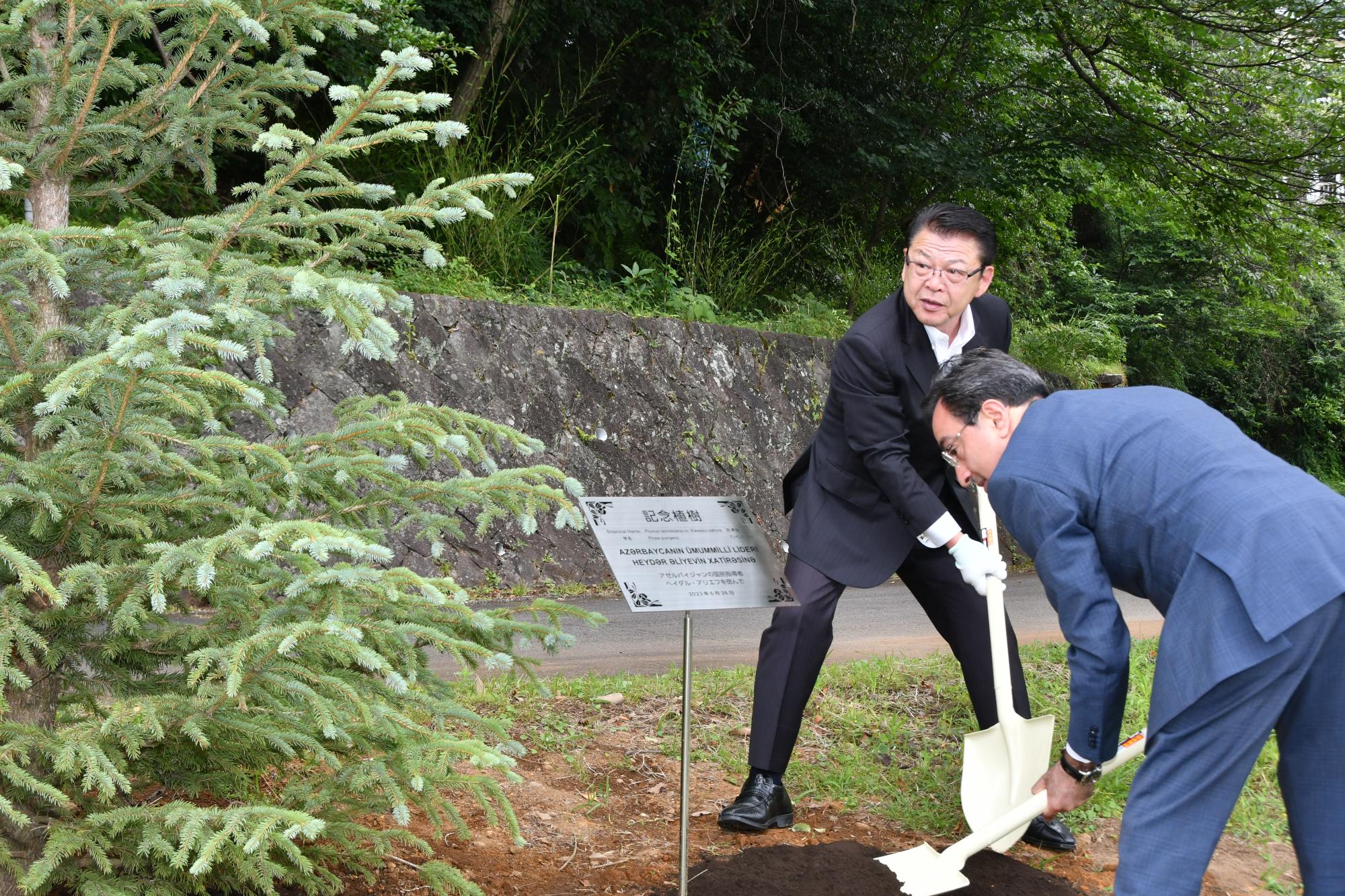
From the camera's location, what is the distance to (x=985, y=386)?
8.22 ft

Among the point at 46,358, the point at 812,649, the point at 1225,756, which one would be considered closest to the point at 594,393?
the point at 812,649

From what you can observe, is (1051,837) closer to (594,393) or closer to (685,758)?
(685,758)

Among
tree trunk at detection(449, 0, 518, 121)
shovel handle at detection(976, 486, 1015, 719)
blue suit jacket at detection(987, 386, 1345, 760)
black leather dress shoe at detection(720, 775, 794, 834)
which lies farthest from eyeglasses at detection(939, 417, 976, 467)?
tree trunk at detection(449, 0, 518, 121)

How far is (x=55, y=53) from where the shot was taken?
269 centimetres

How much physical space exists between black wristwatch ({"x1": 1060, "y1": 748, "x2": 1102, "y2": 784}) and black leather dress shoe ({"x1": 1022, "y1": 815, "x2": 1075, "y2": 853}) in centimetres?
129

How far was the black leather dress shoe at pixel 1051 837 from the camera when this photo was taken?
3.68 m

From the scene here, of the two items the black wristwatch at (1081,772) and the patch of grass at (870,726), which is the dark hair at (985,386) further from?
the patch of grass at (870,726)

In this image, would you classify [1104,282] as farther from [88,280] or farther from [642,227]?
[88,280]

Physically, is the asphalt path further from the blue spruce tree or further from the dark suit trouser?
the blue spruce tree

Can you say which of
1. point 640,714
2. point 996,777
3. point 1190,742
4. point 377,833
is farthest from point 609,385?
point 1190,742

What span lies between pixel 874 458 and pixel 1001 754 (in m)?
0.98

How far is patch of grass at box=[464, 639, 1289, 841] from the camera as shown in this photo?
13.1 ft

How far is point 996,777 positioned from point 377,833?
183cm

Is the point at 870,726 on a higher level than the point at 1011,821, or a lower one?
lower
